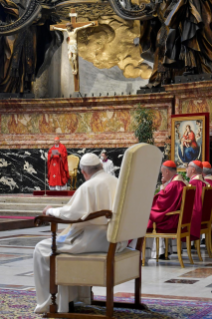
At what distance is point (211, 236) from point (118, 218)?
470cm

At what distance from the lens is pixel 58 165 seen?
17156mm

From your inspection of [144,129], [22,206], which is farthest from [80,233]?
[144,129]

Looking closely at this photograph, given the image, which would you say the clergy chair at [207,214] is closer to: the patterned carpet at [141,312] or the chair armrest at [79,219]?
the patterned carpet at [141,312]

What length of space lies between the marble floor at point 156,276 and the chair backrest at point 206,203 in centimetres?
58

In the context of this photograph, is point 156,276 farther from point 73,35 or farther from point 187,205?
point 73,35

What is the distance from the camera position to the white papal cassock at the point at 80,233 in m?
4.18

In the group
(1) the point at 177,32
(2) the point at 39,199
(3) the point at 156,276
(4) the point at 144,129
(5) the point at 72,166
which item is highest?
(1) the point at 177,32

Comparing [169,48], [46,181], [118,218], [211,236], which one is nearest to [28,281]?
[118,218]

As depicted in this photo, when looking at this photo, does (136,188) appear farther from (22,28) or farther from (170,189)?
(22,28)

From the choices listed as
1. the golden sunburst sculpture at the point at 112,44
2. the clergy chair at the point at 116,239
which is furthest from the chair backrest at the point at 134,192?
the golden sunburst sculpture at the point at 112,44

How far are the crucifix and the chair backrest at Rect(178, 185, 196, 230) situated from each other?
1217cm

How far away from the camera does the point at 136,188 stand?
13.7 feet

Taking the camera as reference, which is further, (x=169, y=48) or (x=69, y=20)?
(x=69, y=20)

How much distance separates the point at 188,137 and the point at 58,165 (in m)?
4.40
